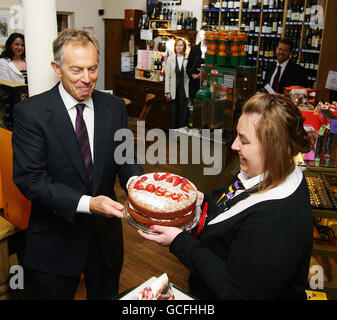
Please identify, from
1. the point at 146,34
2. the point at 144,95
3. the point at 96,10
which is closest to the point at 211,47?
the point at 144,95

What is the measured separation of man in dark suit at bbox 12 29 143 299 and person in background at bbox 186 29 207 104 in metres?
5.03

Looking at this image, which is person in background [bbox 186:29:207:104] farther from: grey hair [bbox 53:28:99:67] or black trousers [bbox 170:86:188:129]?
grey hair [bbox 53:28:99:67]

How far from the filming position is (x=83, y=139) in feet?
5.71

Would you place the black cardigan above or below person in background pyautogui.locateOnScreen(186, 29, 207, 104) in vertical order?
below

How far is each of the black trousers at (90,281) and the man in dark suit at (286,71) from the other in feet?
13.6

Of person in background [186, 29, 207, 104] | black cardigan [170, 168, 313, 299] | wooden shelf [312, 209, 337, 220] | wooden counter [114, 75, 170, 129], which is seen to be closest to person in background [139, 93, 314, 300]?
black cardigan [170, 168, 313, 299]

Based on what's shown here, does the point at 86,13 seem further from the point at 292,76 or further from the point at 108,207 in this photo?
the point at 108,207

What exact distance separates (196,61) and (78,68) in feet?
17.4

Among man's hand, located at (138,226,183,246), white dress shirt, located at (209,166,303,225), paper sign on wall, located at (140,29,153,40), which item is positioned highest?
paper sign on wall, located at (140,29,153,40)

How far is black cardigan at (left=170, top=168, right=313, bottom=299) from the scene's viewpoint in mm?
1146

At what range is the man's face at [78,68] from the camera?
1.62m

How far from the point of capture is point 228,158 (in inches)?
166

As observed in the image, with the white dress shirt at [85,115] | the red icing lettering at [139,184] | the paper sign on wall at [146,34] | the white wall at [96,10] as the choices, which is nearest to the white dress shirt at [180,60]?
the paper sign on wall at [146,34]

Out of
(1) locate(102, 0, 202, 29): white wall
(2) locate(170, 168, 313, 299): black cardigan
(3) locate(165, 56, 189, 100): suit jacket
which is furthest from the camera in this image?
(1) locate(102, 0, 202, 29): white wall
